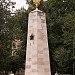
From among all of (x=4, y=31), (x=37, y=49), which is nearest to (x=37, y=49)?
(x=37, y=49)

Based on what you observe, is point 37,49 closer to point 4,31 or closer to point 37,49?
point 37,49

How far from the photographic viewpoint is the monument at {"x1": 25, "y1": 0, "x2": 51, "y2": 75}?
813 inches

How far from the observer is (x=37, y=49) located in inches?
818

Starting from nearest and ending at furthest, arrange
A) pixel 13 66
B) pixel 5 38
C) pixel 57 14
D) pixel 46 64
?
pixel 46 64, pixel 5 38, pixel 57 14, pixel 13 66

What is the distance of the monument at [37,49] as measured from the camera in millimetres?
20656

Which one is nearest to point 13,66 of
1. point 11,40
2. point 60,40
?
point 11,40

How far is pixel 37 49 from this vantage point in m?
20.8

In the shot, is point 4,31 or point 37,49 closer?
point 37,49

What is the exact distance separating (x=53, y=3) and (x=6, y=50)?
9012 mm

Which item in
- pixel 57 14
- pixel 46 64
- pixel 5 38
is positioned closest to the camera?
pixel 46 64

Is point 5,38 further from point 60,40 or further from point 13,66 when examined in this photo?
point 13,66

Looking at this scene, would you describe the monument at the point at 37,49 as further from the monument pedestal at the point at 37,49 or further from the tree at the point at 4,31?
the tree at the point at 4,31

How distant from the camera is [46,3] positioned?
40188mm

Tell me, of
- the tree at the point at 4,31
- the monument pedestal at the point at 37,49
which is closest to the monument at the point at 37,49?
the monument pedestal at the point at 37,49
